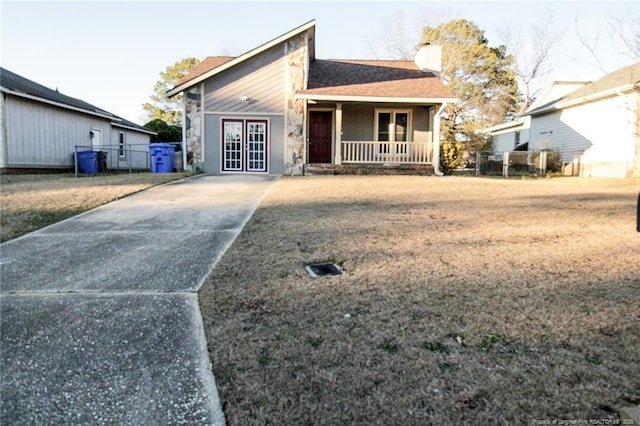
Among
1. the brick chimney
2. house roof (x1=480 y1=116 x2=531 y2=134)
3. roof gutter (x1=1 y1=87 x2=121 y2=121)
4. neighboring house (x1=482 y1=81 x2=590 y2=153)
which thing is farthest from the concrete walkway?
house roof (x1=480 y1=116 x2=531 y2=134)

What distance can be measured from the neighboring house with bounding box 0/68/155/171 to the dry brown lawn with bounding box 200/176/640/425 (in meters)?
15.0

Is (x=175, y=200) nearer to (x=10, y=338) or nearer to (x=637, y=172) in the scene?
(x=10, y=338)

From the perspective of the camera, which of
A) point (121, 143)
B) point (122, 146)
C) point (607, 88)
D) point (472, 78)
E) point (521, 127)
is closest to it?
point (607, 88)

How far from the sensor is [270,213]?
23.1 feet

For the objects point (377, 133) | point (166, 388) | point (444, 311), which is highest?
point (377, 133)

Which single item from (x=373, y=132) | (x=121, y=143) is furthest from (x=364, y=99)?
(x=121, y=143)

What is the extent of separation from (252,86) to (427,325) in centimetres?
1423

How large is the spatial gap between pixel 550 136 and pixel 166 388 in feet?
78.5

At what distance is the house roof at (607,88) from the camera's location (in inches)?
651

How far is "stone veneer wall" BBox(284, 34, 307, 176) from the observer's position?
622 inches

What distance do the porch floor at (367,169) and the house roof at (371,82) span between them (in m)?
2.39

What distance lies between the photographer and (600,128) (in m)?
18.2

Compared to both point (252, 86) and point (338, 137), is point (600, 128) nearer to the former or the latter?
point (338, 137)

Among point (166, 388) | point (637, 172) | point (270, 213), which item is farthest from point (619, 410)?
point (637, 172)
